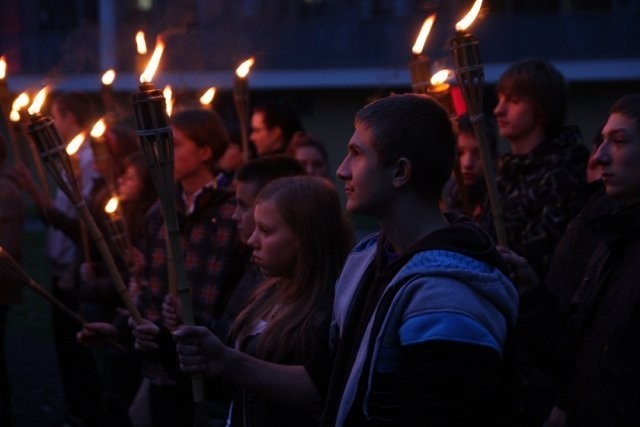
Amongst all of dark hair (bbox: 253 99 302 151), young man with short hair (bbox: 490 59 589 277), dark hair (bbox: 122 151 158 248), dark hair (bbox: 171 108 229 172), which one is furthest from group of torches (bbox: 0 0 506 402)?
dark hair (bbox: 253 99 302 151)

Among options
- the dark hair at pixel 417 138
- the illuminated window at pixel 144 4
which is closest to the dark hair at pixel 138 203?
the dark hair at pixel 417 138

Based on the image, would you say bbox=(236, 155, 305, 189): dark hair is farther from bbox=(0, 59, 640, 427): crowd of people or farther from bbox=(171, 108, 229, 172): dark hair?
bbox=(171, 108, 229, 172): dark hair

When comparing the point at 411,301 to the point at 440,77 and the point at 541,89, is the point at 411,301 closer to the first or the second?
the point at 440,77

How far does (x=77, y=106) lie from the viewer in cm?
723

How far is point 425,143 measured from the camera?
2.56 metres

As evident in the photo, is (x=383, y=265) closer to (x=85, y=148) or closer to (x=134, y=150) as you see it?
(x=134, y=150)

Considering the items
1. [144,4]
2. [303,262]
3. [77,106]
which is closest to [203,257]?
[303,262]

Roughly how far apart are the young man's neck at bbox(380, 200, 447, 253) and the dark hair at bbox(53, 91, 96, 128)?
497 cm

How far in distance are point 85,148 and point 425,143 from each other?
5.13 meters

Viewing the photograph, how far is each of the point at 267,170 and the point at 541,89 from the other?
3.84 feet

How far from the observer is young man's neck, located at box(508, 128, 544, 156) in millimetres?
4668

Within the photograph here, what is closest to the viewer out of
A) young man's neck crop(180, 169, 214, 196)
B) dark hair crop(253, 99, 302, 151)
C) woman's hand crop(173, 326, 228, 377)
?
woman's hand crop(173, 326, 228, 377)

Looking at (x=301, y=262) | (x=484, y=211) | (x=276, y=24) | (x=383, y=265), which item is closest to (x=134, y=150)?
(x=484, y=211)

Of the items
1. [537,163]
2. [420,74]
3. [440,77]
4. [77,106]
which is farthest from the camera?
[77,106]
